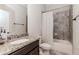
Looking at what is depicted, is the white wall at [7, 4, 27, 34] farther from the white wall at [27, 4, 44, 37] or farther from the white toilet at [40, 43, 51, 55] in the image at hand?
the white toilet at [40, 43, 51, 55]

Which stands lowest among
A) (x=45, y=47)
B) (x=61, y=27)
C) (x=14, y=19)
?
(x=45, y=47)

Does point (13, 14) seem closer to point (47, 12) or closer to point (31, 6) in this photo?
point (31, 6)

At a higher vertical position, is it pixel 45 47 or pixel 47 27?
pixel 47 27

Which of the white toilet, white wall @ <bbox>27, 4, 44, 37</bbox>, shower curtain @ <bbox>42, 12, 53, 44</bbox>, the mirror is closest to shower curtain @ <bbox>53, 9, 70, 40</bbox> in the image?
shower curtain @ <bbox>42, 12, 53, 44</bbox>

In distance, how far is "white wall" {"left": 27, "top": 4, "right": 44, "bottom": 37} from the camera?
6.02ft

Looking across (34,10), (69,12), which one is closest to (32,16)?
(34,10)

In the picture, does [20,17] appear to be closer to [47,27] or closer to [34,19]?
[34,19]

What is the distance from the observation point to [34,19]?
1.93 m

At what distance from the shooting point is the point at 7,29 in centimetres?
161

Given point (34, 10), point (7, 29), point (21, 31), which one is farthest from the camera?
point (34, 10)

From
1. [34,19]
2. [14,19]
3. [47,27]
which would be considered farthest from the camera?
[47,27]

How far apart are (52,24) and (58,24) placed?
0.16 meters

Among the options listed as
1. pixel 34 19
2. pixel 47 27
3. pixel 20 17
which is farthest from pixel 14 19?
pixel 47 27

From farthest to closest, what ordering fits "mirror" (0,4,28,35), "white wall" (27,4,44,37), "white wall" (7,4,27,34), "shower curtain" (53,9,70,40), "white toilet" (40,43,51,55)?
"shower curtain" (53,9,70,40) → "white toilet" (40,43,51,55) → "white wall" (27,4,44,37) → "white wall" (7,4,27,34) → "mirror" (0,4,28,35)
